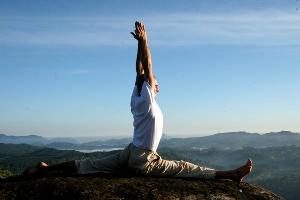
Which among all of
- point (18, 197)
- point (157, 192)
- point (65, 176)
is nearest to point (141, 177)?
point (157, 192)

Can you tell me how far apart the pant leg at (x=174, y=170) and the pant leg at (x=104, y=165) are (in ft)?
2.43


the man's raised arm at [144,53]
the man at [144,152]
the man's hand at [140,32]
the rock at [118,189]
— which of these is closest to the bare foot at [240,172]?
the man at [144,152]

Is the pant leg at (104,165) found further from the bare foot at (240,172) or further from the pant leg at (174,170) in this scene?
the bare foot at (240,172)

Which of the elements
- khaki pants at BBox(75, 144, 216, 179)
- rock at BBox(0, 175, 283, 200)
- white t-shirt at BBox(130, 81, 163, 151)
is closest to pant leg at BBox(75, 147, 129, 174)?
khaki pants at BBox(75, 144, 216, 179)

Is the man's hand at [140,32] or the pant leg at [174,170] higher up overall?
the man's hand at [140,32]

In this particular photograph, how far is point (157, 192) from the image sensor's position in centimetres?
1116

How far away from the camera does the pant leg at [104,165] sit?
12.1 m

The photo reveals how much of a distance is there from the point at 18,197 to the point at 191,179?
4.58m

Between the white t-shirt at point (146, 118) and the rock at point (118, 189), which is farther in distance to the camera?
the white t-shirt at point (146, 118)

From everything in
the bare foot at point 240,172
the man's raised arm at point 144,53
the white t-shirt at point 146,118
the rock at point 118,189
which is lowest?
the rock at point 118,189

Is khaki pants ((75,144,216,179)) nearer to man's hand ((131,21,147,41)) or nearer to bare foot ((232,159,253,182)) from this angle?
bare foot ((232,159,253,182))

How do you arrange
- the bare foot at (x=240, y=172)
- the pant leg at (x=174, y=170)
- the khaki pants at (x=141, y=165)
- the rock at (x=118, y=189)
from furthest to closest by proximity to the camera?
the bare foot at (x=240, y=172) < the pant leg at (x=174, y=170) < the khaki pants at (x=141, y=165) < the rock at (x=118, y=189)

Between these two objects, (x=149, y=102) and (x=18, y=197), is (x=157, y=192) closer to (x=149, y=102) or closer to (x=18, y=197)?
(x=149, y=102)

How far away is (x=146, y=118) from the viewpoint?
11.3m
